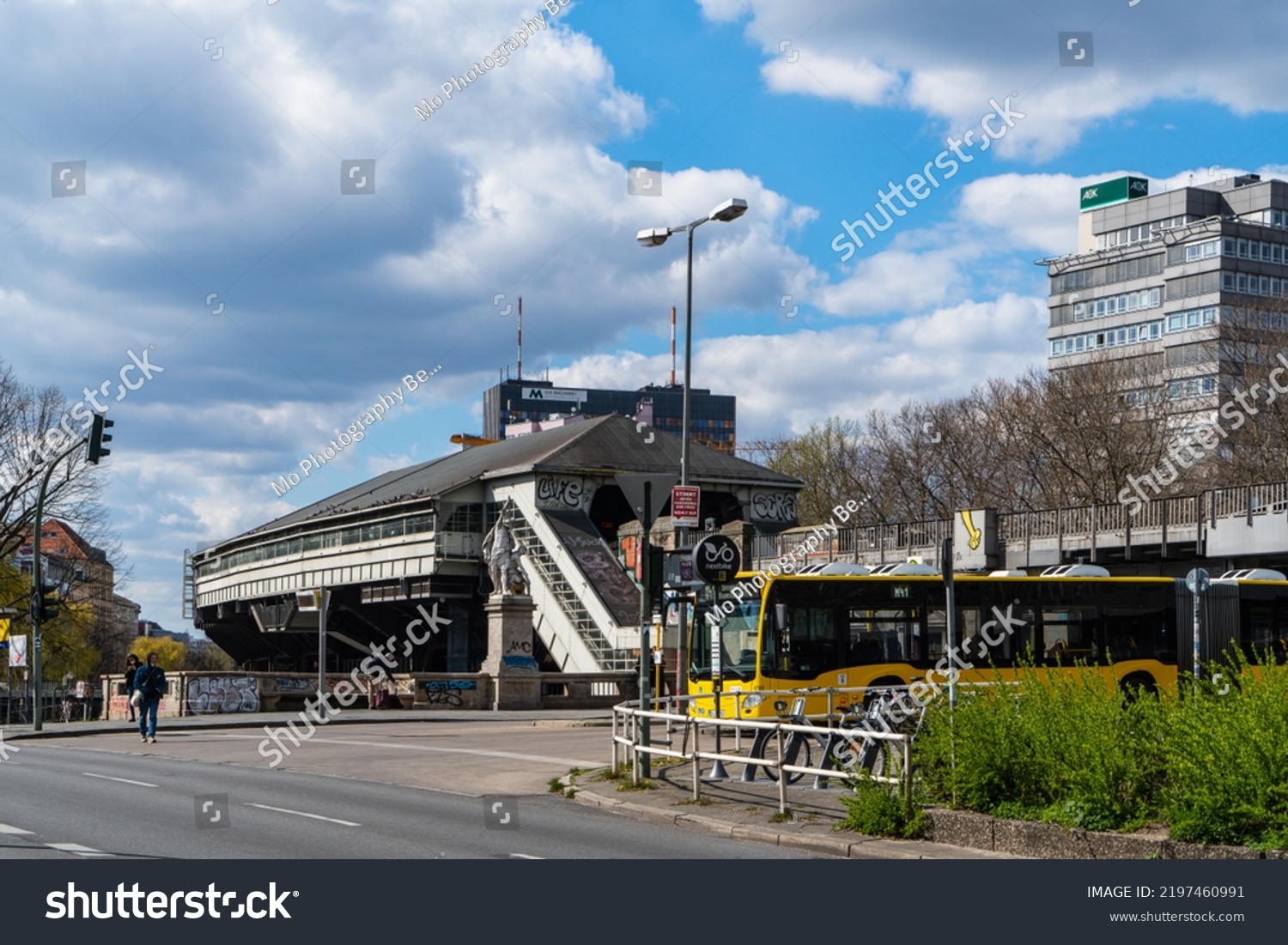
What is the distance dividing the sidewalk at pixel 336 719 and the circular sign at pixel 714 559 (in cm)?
1476

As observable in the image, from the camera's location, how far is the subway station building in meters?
62.6

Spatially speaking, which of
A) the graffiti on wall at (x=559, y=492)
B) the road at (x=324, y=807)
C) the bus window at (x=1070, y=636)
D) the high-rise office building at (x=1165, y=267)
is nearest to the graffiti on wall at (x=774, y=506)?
the graffiti on wall at (x=559, y=492)

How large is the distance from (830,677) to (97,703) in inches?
2227

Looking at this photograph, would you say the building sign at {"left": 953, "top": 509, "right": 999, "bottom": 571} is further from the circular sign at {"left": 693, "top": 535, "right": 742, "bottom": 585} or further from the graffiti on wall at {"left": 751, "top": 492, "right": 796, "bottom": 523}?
the circular sign at {"left": 693, "top": 535, "right": 742, "bottom": 585}

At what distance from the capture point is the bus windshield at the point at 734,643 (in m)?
29.0

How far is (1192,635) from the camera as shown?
32.5m

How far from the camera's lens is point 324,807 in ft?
53.6

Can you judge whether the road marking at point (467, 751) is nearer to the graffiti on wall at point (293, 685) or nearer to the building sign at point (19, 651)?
the building sign at point (19, 651)

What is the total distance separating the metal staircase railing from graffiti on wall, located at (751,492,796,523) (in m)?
11.2

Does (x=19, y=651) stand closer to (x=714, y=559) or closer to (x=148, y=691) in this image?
(x=148, y=691)

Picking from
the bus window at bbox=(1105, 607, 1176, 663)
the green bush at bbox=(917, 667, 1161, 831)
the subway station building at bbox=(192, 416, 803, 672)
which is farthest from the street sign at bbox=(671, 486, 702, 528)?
the subway station building at bbox=(192, 416, 803, 672)

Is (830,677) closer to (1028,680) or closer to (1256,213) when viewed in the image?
(1028,680)

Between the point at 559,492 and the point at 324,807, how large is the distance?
51.2 metres

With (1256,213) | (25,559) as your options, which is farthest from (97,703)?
(1256,213)
